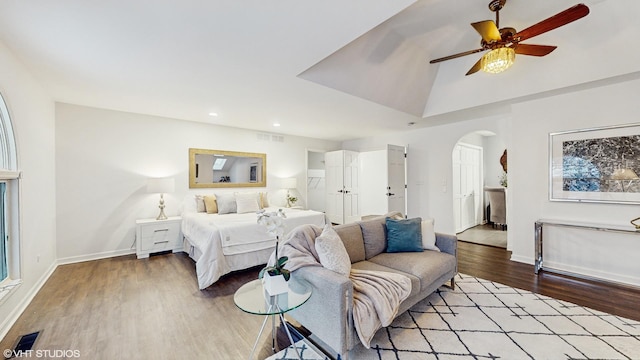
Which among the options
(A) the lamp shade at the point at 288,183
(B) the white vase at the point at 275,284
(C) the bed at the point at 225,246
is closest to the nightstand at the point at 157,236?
(C) the bed at the point at 225,246

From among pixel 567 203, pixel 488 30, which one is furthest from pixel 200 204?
pixel 567 203

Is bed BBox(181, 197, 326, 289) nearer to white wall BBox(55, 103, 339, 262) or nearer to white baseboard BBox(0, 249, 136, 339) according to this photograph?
white wall BBox(55, 103, 339, 262)

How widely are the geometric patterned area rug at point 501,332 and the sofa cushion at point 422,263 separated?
13.3 inches

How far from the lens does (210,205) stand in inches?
181

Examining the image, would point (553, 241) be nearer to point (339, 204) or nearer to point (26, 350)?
point (339, 204)

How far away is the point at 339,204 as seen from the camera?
6660 mm

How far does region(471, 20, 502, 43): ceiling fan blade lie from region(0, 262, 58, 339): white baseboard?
4765 mm

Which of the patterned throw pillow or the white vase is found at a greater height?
the patterned throw pillow

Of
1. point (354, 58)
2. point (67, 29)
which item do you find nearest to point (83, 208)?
point (67, 29)

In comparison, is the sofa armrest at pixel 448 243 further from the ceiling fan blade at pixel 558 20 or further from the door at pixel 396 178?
the door at pixel 396 178

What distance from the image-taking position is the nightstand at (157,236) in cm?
409

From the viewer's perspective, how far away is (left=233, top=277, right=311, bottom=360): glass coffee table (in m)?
1.56

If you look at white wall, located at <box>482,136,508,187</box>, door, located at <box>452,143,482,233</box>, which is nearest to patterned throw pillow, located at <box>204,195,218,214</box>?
door, located at <box>452,143,482,233</box>

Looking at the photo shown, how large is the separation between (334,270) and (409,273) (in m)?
0.83
